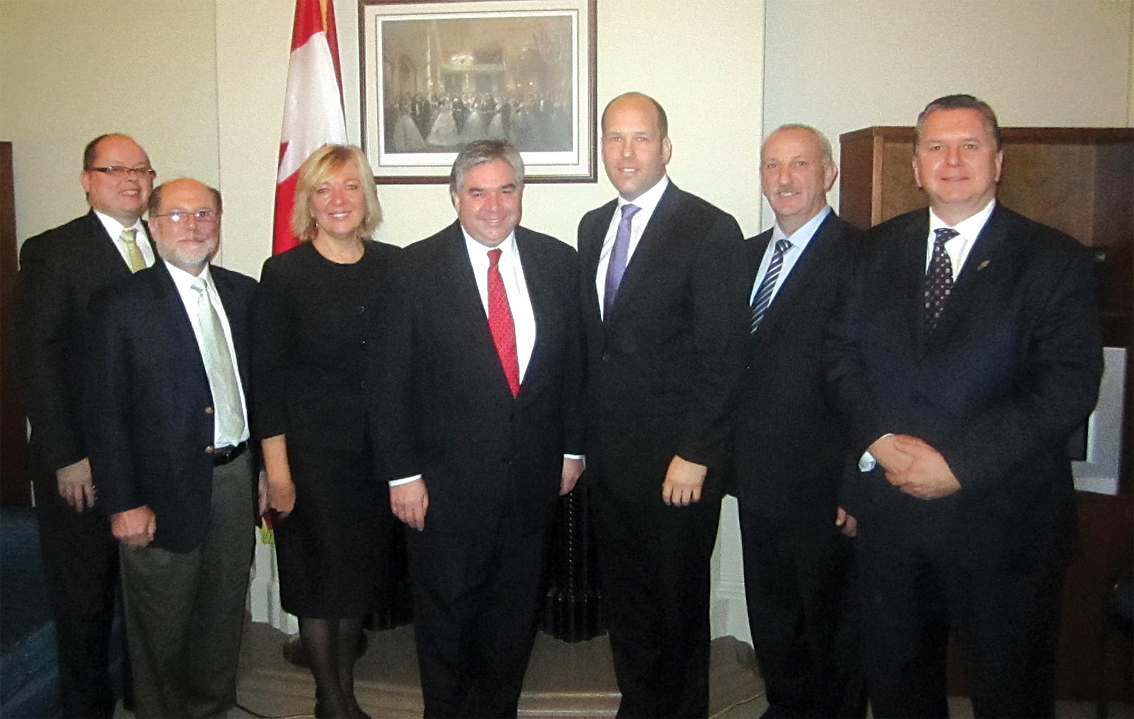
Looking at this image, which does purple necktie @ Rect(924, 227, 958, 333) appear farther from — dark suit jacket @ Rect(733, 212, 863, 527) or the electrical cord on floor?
the electrical cord on floor

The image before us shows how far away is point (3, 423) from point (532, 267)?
3254mm

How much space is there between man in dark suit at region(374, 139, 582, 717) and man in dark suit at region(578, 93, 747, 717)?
0.13m

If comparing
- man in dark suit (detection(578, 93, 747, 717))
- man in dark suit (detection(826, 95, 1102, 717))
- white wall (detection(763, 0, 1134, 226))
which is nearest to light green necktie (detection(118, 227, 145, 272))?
man in dark suit (detection(578, 93, 747, 717))

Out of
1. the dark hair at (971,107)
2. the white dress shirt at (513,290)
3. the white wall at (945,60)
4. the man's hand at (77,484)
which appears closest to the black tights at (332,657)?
the man's hand at (77,484)

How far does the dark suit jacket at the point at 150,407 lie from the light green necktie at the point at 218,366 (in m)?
0.04

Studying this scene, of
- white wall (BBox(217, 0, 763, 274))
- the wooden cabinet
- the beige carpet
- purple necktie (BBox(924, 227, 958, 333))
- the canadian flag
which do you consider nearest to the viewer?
purple necktie (BBox(924, 227, 958, 333))

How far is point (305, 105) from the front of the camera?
297 cm

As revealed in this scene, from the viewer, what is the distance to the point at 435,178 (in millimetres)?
3256

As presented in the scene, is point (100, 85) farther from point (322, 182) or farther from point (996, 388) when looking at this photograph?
point (996, 388)

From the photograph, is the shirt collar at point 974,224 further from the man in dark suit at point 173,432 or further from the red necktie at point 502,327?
the man in dark suit at point 173,432

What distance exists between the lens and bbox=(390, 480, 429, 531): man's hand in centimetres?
211

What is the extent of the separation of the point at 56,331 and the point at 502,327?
Result: 1.18m

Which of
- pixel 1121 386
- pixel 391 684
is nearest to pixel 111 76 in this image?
pixel 391 684

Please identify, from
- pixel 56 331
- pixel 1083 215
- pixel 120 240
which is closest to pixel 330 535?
pixel 56 331
